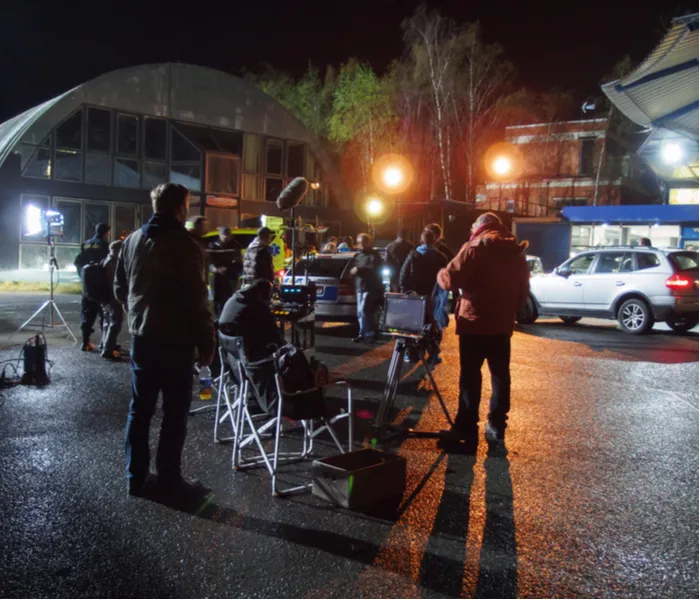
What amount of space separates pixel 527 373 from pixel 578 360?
1.59 m

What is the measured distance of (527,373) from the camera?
896cm

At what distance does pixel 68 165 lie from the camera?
2527 cm

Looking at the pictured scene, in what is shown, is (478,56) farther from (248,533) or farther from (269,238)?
(248,533)

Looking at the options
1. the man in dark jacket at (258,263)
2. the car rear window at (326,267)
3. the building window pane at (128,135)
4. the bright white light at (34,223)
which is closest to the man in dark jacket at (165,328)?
the man in dark jacket at (258,263)

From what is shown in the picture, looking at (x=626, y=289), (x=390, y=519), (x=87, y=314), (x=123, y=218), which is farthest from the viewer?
(x=123, y=218)

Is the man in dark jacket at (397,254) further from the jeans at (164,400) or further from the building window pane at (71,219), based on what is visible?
the building window pane at (71,219)

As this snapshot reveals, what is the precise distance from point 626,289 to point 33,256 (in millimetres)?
21267

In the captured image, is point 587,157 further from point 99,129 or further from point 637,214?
point 99,129

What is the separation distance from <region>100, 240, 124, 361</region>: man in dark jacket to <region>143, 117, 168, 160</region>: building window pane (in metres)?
19.5

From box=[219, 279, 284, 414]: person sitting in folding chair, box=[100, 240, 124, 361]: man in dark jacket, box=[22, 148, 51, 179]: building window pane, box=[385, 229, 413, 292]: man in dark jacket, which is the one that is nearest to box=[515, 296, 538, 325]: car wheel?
box=[385, 229, 413, 292]: man in dark jacket

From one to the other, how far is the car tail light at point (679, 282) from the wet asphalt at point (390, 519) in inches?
253

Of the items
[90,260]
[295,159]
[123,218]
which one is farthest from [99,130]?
[90,260]

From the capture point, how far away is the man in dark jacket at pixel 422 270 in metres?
9.23

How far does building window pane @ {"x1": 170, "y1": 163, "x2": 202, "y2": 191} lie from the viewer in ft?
92.1
